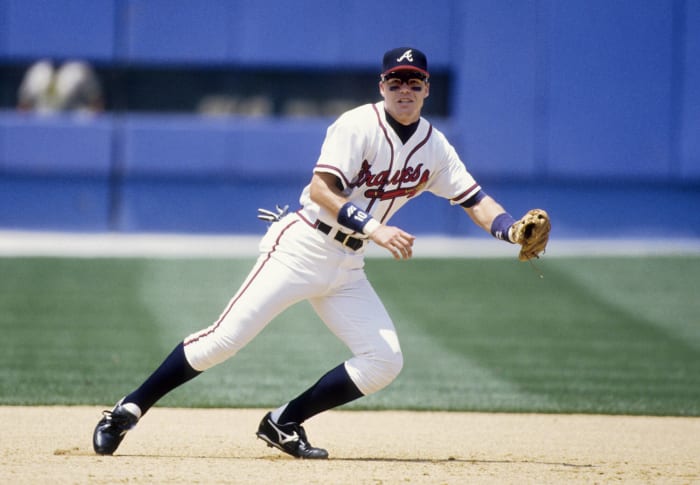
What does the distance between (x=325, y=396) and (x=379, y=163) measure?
1.14 metres

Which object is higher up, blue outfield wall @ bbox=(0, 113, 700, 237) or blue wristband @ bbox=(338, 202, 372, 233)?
blue wristband @ bbox=(338, 202, 372, 233)

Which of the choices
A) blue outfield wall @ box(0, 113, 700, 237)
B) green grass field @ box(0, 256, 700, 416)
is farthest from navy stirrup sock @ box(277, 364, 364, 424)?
blue outfield wall @ box(0, 113, 700, 237)

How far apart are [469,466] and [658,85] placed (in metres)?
12.9

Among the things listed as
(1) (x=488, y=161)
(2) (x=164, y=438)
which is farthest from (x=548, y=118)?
(2) (x=164, y=438)

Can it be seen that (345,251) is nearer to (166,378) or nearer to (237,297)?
(237,297)

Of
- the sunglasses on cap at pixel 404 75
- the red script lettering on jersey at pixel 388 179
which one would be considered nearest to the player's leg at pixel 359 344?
the red script lettering on jersey at pixel 388 179

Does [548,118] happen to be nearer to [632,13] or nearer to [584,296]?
[632,13]

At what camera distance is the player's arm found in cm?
505

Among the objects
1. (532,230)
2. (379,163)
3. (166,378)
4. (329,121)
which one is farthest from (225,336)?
(329,121)

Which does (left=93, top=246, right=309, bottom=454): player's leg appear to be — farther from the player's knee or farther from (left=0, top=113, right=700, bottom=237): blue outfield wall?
(left=0, top=113, right=700, bottom=237): blue outfield wall

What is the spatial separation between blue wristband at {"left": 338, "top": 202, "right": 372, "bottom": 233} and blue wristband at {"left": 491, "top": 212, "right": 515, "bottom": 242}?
726 mm

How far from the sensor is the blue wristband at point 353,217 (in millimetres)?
5148

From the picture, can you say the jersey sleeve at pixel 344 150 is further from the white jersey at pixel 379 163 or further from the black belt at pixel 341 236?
the black belt at pixel 341 236

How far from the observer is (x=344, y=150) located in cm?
529
